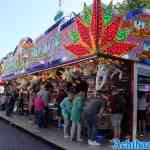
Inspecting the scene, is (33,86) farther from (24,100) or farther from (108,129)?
(108,129)

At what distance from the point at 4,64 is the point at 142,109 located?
23.0 metres

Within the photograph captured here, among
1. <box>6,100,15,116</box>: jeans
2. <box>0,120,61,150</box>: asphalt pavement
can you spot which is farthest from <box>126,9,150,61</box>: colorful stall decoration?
<box>6,100,15,116</box>: jeans

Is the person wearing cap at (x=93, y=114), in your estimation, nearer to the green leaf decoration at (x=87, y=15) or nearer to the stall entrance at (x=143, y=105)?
the stall entrance at (x=143, y=105)

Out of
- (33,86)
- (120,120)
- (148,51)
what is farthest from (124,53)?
(33,86)

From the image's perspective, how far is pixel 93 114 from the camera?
13.3m

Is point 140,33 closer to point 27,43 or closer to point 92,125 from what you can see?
point 92,125

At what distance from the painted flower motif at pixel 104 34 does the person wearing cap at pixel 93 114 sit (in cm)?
152

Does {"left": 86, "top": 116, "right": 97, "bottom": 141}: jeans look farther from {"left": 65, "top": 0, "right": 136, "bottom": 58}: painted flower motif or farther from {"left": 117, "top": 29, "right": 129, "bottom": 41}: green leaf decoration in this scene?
{"left": 117, "top": 29, "right": 129, "bottom": 41}: green leaf decoration

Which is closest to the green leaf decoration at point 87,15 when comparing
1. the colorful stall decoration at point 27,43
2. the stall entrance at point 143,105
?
the stall entrance at point 143,105

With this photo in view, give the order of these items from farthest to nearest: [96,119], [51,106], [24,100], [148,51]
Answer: [24,100] → [51,106] → [148,51] → [96,119]

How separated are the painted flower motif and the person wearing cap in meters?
1.52

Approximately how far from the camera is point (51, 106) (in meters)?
19.5

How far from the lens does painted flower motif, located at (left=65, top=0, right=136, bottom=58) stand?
13344mm

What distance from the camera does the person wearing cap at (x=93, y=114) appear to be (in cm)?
1334
